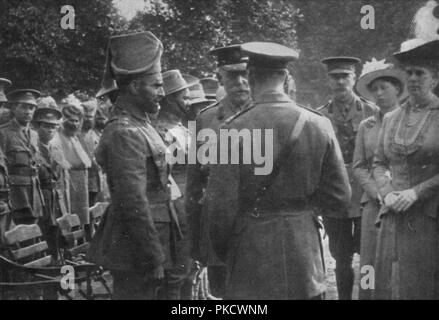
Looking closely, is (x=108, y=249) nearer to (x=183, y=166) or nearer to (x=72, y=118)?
(x=183, y=166)

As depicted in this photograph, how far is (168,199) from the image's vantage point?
13.4 feet

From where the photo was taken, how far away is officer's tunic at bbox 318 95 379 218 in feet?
18.3

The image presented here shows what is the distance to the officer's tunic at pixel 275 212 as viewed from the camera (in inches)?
130

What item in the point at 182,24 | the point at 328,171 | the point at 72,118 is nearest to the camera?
the point at 328,171

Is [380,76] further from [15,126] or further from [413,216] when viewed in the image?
[15,126]

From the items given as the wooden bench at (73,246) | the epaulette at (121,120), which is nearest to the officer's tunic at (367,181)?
the epaulette at (121,120)

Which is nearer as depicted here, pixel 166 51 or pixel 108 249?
pixel 108 249

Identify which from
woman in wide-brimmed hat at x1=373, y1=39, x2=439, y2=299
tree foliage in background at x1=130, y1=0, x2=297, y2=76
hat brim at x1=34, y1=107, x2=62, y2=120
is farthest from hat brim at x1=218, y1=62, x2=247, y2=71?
hat brim at x1=34, y1=107, x2=62, y2=120

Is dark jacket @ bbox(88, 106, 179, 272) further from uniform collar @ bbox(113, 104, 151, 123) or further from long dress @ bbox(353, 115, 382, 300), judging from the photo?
long dress @ bbox(353, 115, 382, 300)

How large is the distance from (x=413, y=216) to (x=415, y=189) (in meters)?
0.18

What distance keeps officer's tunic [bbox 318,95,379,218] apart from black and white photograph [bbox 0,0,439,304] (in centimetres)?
1

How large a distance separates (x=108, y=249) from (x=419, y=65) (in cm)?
229

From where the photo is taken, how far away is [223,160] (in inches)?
129
